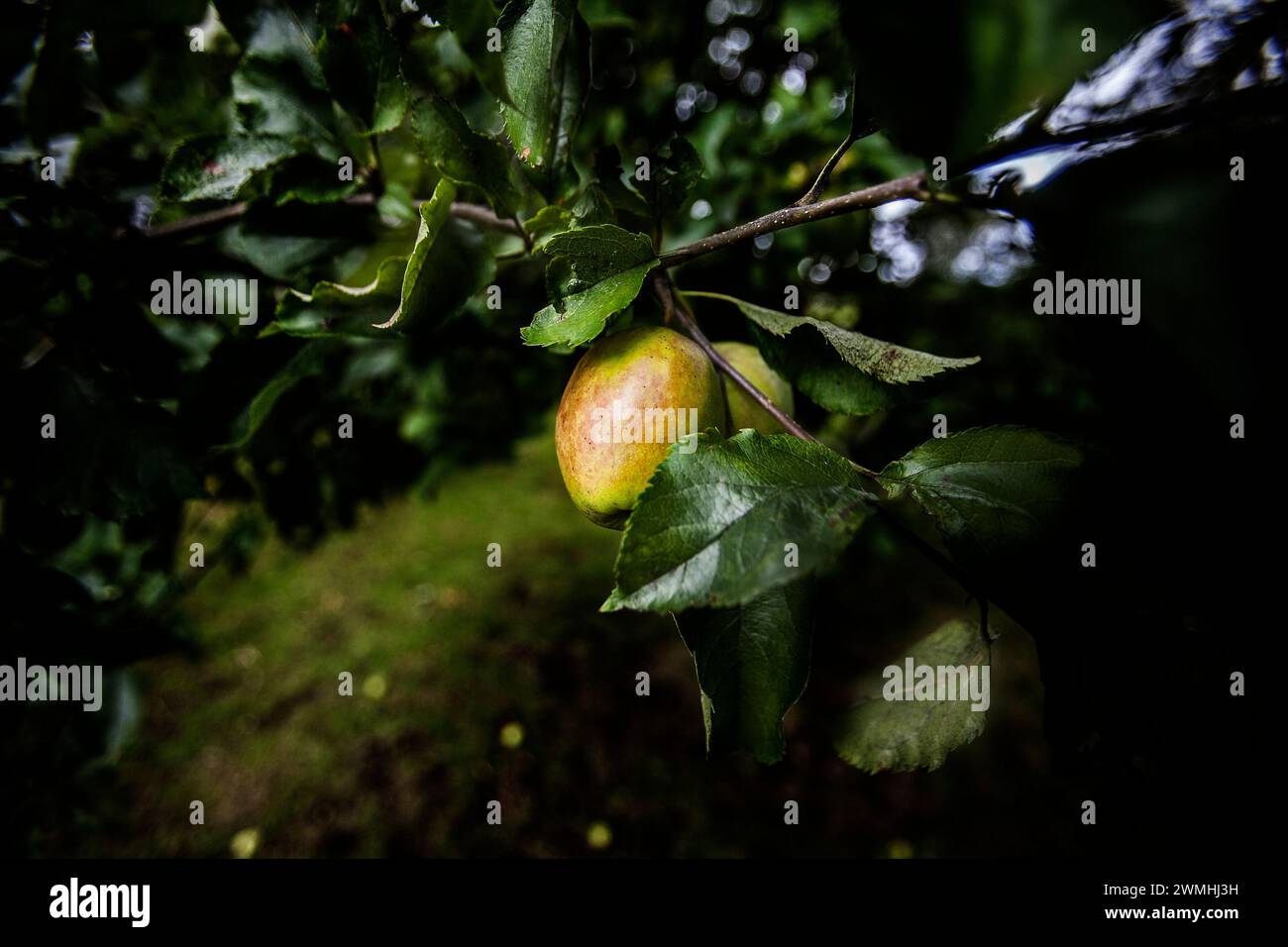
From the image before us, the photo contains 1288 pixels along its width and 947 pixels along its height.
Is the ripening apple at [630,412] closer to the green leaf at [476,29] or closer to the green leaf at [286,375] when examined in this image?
the green leaf at [476,29]

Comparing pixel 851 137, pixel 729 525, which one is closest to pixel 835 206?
pixel 851 137

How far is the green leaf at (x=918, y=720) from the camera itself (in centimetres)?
71

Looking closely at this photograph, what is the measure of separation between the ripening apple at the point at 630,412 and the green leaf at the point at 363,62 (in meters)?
0.46

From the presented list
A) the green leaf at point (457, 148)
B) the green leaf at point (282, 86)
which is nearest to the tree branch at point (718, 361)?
the green leaf at point (457, 148)

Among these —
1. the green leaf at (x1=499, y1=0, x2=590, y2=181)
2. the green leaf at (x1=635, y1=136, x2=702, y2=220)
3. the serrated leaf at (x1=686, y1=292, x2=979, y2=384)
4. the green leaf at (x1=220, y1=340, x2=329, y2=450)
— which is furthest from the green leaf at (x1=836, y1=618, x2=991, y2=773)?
the green leaf at (x1=220, y1=340, x2=329, y2=450)

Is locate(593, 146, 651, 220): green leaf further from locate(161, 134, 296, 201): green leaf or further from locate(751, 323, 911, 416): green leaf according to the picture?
locate(161, 134, 296, 201): green leaf

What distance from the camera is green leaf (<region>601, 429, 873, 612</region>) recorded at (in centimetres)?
49

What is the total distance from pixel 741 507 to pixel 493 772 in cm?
288

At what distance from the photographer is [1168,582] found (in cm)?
57

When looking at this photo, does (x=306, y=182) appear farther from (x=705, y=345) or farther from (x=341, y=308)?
(x=705, y=345)

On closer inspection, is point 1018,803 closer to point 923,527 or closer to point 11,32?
point 923,527

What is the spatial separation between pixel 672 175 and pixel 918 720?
668 mm

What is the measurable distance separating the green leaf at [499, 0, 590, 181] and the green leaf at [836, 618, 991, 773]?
2.36 ft
